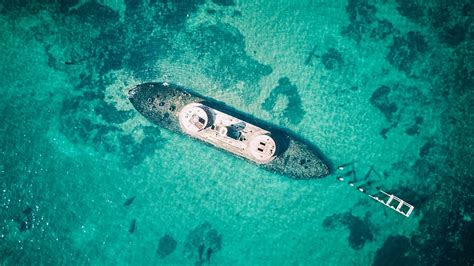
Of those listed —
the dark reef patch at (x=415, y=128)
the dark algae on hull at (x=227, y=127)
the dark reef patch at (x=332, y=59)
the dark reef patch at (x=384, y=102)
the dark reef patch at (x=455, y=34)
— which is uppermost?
the dark reef patch at (x=455, y=34)

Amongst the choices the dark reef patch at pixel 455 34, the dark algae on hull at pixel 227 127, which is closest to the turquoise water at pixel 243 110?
the dark reef patch at pixel 455 34

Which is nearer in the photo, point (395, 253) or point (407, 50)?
point (407, 50)

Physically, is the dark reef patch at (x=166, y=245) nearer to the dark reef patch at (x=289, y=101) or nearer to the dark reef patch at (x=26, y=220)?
the dark reef patch at (x=26, y=220)

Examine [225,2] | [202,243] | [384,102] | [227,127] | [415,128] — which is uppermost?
[225,2]

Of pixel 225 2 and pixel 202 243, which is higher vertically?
pixel 225 2

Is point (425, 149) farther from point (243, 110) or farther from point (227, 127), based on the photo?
point (227, 127)

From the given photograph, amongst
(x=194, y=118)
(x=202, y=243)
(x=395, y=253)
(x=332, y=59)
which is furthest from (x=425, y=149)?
(x=202, y=243)
